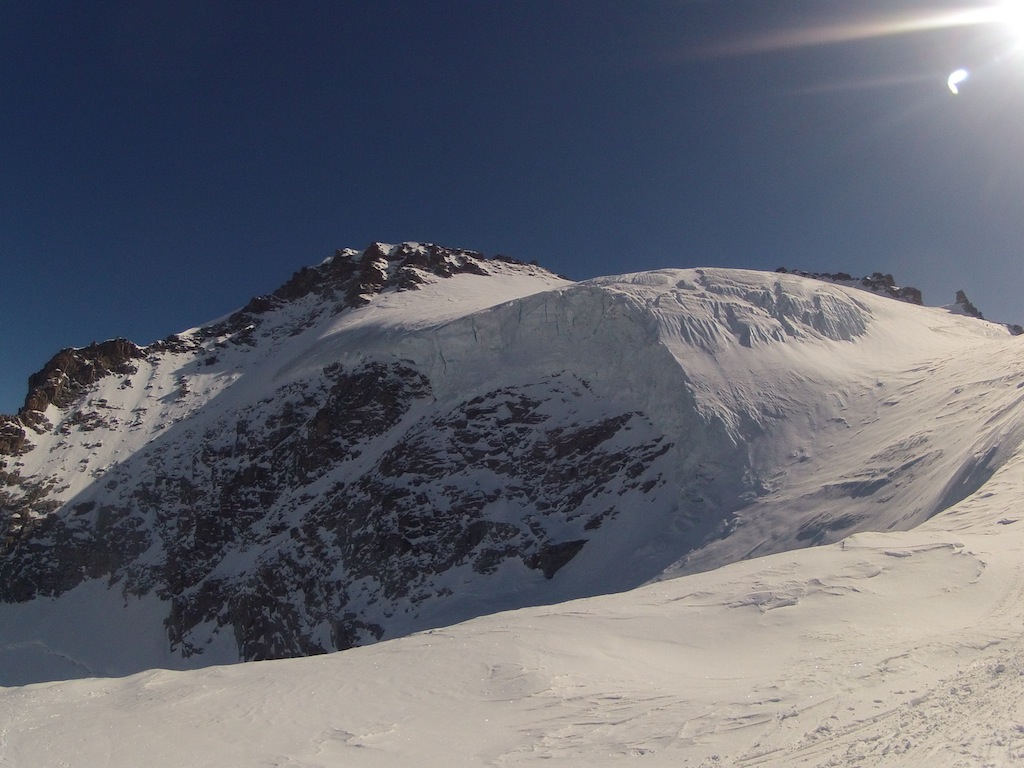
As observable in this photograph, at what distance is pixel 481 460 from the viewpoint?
3600cm

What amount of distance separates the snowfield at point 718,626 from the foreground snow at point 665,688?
0.05m

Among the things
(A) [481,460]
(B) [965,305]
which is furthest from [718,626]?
(B) [965,305]

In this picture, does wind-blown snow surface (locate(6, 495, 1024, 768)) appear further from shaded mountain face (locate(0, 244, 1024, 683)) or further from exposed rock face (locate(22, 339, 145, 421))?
exposed rock face (locate(22, 339, 145, 421))

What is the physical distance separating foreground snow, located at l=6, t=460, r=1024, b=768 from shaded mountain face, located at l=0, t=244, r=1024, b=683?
780 centimetres

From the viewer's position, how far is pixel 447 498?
34438 millimetres

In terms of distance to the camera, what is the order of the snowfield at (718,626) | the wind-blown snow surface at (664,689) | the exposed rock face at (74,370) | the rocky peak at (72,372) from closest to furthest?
the wind-blown snow surface at (664,689) → the snowfield at (718,626) → the rocky peak at (72,372) → the exposed rock face at (74,370)

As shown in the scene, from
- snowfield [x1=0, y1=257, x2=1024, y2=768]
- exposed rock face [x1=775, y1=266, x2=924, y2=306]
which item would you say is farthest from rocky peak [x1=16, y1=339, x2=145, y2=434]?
exposed rock face [x1=775, y1=266, x2=924, y2=306]

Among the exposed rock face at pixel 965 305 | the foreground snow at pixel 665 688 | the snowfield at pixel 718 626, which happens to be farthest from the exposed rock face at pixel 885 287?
the foreground snow at pixel 665 688

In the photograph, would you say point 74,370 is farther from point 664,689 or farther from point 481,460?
point 664,689

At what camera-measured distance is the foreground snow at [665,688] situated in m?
7.54

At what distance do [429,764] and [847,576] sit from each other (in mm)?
9298

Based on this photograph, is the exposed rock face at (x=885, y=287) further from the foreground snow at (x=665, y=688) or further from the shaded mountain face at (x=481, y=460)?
the foreground snow at (x=665, y=688)

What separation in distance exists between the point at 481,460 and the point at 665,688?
26448mm

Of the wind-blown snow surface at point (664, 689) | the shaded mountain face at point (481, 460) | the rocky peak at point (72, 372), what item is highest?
the rocky peak at point (72, 372)
